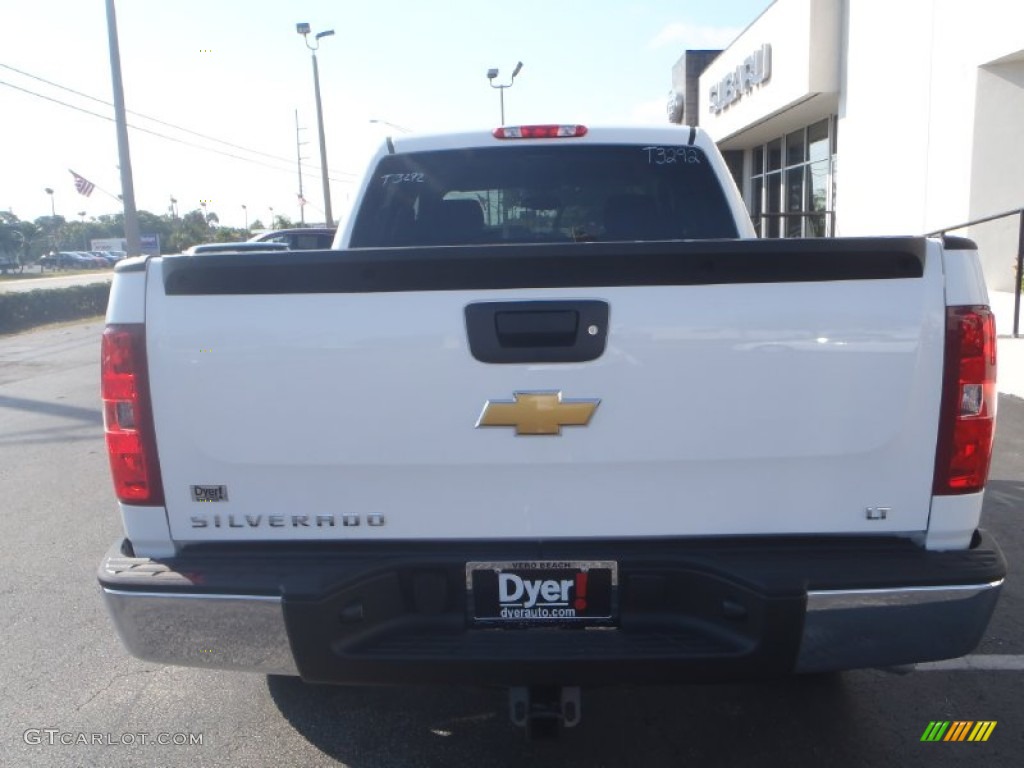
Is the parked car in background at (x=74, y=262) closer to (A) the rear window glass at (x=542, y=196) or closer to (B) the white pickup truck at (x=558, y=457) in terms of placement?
(A) the rear window glass at (x=542, y=196)

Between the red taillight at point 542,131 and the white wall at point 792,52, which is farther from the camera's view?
the white wall at point 792,52

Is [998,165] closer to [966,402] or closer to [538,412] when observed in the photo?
[966,402]

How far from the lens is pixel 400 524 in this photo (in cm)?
253

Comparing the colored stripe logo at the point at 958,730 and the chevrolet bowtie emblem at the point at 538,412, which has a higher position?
the chevrolet bowtie emblem at the point at 538,412

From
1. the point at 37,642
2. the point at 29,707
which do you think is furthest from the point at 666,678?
the point at 37,642

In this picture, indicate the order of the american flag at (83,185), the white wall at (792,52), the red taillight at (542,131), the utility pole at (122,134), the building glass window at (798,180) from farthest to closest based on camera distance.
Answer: the american flag at (83,185), the utility pole at (122,134), the building glass window at (798,180), the white wall at (792,52), the red taillight at (542,131)

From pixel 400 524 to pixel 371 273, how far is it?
27.0 inches

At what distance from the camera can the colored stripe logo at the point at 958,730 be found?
126 inches

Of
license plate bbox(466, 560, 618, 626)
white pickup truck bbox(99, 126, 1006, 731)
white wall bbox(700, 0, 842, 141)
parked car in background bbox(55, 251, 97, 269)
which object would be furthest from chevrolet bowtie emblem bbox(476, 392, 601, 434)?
parked car in background bbox(55, 251, 97, 269)

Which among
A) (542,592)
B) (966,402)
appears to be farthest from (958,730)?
(542,592)

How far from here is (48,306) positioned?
77.0ft

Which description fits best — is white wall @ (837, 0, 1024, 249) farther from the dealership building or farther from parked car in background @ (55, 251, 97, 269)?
parked car in background @ (55, 251, 97, 269)

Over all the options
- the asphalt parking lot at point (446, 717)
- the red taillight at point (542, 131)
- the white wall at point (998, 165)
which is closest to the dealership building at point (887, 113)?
the white wall at point (998, 165)

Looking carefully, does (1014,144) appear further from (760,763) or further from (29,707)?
(29,707)
